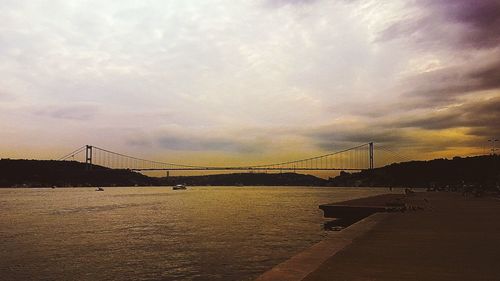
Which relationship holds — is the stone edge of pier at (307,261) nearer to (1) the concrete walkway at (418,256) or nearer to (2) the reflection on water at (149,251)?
(1) the concrete walkway at (418,256)

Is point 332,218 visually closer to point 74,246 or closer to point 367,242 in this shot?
point 74,246

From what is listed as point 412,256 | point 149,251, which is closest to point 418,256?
point 412,256

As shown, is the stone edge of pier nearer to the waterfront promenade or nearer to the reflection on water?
the waterfront promenade

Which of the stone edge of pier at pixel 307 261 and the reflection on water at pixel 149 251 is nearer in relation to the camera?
the stone edge of pier at pixel 307 261

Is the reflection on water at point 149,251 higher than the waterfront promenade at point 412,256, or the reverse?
the waterfront promenade at point 412,256

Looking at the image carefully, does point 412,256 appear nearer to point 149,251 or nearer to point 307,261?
point 307,261

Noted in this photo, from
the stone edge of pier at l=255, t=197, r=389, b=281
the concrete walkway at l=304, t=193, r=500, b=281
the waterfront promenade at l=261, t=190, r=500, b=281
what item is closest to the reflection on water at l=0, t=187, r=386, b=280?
the stone edge of pier at l=255, t=197, r=389, b=281

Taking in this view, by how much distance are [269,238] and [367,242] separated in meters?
12.6

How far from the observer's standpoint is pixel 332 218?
1585 inches

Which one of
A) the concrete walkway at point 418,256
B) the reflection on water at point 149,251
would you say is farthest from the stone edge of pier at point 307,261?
the reflection on water at point 149,251

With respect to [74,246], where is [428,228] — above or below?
above

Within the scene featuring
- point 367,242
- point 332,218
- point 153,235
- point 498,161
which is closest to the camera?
point 367,242

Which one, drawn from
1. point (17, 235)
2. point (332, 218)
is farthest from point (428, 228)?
point (17, 235)

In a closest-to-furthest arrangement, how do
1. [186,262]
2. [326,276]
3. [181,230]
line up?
1. [326,276]
2. [186,262]
3. [181,230]
